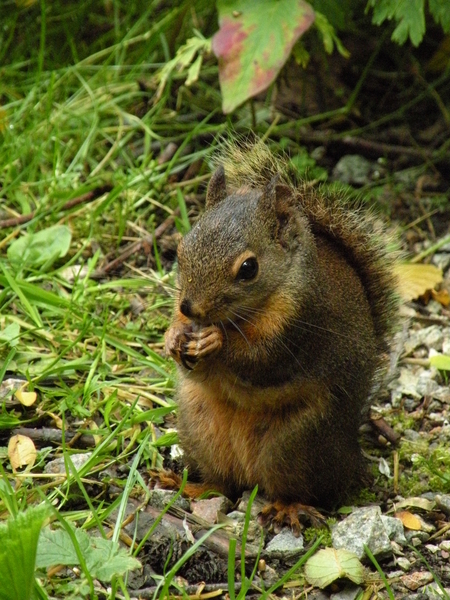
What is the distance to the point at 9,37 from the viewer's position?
4.82 meters

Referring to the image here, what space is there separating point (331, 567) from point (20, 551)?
37.5 inches

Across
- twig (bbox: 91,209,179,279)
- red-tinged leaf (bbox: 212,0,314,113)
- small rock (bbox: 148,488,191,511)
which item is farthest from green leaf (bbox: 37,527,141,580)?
red-tinged leaf (bbox: 212,0,314,113)

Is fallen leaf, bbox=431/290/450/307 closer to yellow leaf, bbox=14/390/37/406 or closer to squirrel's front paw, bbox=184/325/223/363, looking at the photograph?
squirrel's front paw, bbox=184/325/223/363

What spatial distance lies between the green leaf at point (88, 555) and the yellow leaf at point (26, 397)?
33.7 inches

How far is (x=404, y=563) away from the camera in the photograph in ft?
8.68

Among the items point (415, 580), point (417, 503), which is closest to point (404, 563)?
point (415, 580)

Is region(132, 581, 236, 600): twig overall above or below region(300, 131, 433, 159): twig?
above

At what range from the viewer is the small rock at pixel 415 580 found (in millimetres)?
2545

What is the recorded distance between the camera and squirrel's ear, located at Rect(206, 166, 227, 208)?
2867 mm

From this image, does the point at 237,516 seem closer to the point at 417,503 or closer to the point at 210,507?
the point at 210,507

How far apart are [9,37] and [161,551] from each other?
3246mm

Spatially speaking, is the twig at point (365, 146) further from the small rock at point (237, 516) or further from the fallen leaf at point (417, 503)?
the small rock at point (237, 516)

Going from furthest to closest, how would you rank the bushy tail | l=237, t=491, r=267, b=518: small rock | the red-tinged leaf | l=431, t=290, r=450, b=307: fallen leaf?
l=431, t=290, r=450, b=307: fallen leaf < the red-tinged leaf < the bushy tail < l=237, t=491, r=267, b=518: small rock

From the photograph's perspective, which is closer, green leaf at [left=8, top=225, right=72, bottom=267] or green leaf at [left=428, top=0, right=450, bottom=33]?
green leaf at [left=8, top=225, right=72, bottom=267]
